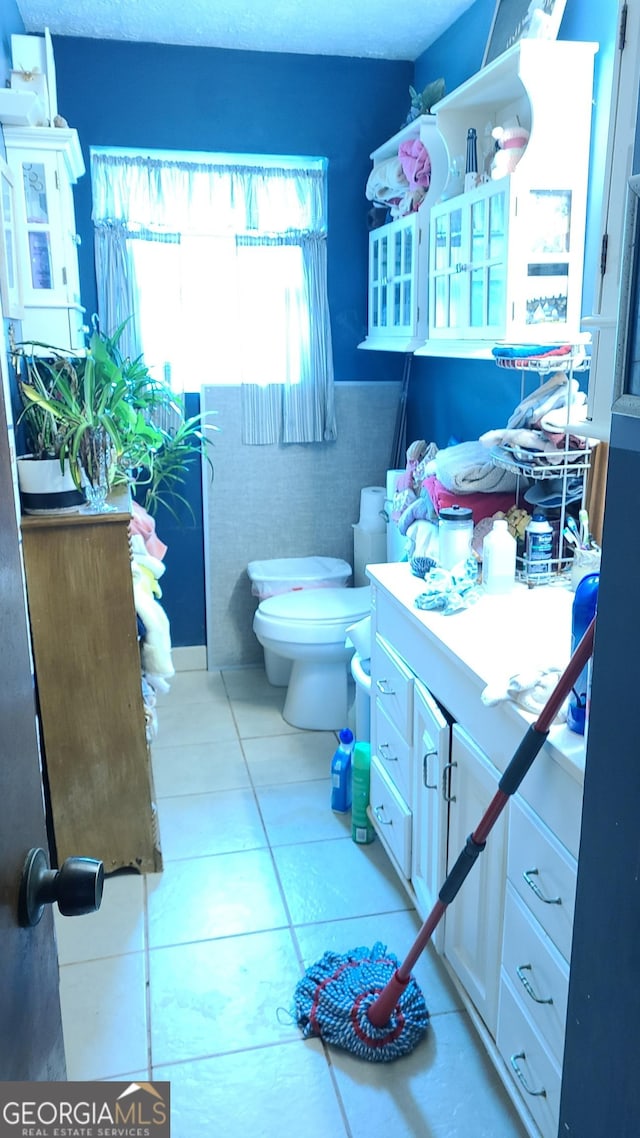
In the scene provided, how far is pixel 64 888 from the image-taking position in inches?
30.8

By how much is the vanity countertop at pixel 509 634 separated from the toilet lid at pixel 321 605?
2.65 feet

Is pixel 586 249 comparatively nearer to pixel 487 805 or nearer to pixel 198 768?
A: pixel 487 805

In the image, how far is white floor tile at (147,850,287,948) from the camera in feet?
6.79

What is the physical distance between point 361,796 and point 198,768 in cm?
70

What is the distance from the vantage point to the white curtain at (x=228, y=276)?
3.18m

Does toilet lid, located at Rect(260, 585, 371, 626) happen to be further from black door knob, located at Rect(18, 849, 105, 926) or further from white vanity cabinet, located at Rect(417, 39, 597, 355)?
black door knob, located at Rect(18, 849, 105, 926)

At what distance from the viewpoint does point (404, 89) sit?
10.8 feet

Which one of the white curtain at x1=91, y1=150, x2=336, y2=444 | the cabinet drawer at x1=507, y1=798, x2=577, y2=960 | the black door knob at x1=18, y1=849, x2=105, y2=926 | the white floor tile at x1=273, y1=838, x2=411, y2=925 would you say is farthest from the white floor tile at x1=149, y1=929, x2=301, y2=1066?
the white curtain at x1=91, y1=150, x2=336, y2=444

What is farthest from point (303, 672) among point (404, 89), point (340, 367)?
point (404, 89)

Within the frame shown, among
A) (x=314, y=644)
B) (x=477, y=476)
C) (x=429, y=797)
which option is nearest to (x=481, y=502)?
(x=477, y=476)

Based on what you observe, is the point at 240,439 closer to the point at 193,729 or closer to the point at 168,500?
the point at 168,500

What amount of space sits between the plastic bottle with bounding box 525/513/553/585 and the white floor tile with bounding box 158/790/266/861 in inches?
43.1

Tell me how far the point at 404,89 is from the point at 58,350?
1.98 meters

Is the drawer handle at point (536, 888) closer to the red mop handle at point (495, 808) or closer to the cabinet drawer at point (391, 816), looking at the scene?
the red mop handle at point (495, 808)
